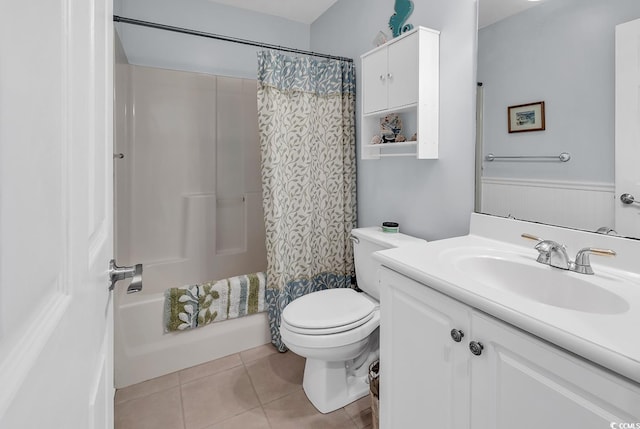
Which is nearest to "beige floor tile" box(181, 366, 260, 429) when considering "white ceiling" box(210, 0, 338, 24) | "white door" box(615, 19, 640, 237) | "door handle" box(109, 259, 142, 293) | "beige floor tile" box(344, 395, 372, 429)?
"beige floor tile" box(344, 395, 372, 429)

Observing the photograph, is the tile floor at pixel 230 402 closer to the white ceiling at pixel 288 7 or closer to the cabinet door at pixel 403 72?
the cabinet door at pixel 403 72


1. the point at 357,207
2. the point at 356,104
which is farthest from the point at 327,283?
the point at 356,104

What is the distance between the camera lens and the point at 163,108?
2445mm

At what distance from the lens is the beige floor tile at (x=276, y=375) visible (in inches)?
69.7

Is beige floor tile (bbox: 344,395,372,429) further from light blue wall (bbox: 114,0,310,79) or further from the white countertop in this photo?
light blue wall (bbox: 114,0,310,79)

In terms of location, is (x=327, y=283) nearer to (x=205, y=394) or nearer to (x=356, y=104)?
(x=205, y=394)

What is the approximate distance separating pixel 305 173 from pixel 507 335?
1582 mm

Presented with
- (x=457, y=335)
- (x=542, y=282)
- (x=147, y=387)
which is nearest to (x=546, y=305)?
(x=457, y=335)

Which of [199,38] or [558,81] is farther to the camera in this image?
[199,38]

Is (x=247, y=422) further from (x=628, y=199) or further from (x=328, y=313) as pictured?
(x=628, y=199)

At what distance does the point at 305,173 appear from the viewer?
216 centimetres
